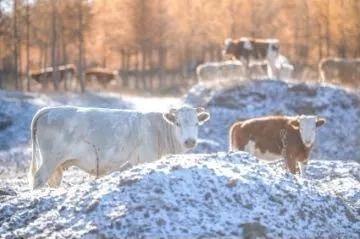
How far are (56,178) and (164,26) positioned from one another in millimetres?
35050

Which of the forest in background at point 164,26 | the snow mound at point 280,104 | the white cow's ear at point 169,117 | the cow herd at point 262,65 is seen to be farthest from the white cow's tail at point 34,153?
the forest in background at point 164,26

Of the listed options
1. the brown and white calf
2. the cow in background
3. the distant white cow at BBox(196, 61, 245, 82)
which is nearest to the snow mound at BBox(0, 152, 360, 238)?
the brown and white calf

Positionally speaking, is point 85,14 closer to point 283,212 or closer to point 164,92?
point 164,92

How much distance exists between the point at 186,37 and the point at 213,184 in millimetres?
44872

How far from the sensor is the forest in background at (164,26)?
42.7 meters

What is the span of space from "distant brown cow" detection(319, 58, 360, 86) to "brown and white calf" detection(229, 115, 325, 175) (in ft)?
75.7

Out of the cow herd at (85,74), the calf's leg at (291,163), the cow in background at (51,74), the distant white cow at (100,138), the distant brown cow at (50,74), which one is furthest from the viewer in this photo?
the cow herd at (85,74)

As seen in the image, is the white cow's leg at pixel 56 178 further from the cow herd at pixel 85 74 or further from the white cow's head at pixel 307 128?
the cow herd at pixel 85 74

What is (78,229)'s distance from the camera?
8156 mm

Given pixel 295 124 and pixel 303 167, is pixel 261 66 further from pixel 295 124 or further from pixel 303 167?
pixel 303 167

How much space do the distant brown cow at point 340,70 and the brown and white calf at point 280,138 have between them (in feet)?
75.7

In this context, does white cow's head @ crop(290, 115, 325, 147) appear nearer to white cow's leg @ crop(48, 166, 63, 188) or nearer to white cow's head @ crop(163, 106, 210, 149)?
white cow's head @ crop(163, 106, 210, 149)

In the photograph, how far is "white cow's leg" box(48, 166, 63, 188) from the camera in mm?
12281

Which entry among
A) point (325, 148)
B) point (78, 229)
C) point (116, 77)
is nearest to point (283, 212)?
point (78, 229)
